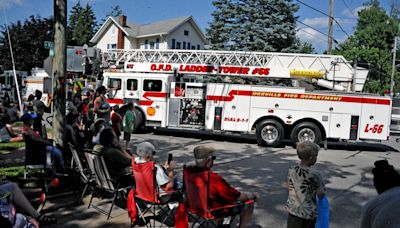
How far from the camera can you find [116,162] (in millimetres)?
5336

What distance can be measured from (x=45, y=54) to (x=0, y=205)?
4583cm

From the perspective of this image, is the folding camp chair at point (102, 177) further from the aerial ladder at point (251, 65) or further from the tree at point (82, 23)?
the tree at point (82, 23)

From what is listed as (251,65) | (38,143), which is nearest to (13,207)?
(38,143)

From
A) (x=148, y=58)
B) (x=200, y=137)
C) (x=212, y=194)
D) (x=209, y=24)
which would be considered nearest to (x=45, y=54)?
(x=209, y=24)

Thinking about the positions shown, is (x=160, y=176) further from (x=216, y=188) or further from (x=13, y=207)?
(x=13, y=207)

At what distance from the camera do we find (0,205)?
138 inches

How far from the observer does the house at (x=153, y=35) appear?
36812 mm

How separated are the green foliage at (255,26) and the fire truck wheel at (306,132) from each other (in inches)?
699

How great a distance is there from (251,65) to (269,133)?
10.2 ft

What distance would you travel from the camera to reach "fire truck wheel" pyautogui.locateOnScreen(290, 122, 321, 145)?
12.4 metres

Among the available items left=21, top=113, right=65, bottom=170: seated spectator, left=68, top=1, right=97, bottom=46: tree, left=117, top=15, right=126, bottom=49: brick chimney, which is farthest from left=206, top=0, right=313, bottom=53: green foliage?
left=68, top=1, right=97, bottom=46: tree

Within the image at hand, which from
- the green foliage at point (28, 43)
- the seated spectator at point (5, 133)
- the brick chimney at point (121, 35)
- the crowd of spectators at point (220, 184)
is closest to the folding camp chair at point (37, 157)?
the crowd of spectators at point (220, 184)

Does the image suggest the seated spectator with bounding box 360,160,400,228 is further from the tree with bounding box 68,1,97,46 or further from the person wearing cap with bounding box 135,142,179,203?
the tree with bounding box 68,1,97,46

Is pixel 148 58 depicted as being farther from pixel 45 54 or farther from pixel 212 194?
pixel 45 54
